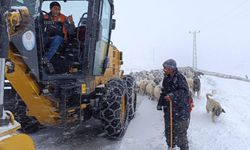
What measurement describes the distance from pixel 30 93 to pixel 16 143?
3.56 meters


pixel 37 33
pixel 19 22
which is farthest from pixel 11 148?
pixel 37 33

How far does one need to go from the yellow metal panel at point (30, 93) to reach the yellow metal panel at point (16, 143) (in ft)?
9.32

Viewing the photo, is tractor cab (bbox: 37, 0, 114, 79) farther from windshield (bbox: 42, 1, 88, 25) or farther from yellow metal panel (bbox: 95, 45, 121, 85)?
yellow metal panel (bbox: 95, 45, 121, 85)

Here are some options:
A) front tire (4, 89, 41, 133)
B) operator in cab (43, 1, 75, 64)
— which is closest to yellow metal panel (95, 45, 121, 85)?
operator in cab (43, 1, 75, 64)

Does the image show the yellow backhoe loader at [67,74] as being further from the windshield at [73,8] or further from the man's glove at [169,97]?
the man's glove at [169,97]

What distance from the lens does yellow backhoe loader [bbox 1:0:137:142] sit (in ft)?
19.4

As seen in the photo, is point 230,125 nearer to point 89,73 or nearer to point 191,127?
point 191,127

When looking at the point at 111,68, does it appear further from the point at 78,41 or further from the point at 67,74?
the point at 67,74

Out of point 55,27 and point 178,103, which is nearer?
point 178,103

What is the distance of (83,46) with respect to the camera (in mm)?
6953

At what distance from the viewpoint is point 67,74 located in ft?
22.3

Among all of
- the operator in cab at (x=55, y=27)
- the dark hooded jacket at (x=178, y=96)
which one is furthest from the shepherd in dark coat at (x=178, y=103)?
the operator in cab at (x=55, y=27)

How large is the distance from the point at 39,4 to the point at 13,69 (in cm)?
168

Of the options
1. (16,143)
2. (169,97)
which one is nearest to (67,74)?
(169,97)
